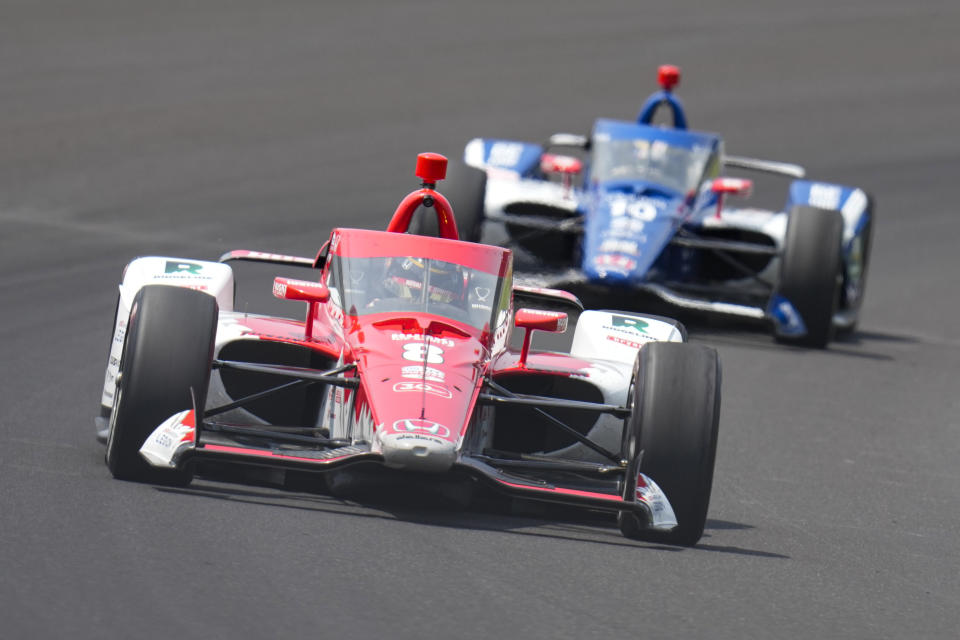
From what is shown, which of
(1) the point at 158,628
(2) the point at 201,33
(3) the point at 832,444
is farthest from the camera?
(2) the point at 201,33

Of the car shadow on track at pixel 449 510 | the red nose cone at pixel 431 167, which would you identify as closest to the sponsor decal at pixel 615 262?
the red nose cone at pixel 431 167

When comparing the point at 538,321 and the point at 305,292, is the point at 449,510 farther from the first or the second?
the point at 305,292

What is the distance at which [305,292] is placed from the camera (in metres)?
→ 8.88

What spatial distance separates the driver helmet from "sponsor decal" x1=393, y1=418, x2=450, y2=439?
3.95ft

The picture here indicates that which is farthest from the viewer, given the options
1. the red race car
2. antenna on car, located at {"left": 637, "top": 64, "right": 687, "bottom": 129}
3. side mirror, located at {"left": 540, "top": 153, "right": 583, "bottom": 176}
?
antenna on car, located at {"left": 637, "top": 64, "right": 687, "bottom": 129}

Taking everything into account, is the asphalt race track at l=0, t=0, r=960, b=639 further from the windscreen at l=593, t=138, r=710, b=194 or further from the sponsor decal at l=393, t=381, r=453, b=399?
the windscreen at l=593, t=138, r=710, b=194

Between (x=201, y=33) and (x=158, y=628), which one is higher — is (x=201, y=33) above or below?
above

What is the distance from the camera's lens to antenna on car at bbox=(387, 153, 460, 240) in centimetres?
977

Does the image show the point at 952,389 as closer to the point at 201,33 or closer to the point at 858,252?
the point at 858,252

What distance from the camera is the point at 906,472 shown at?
36.1 feet

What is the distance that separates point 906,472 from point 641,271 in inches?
157

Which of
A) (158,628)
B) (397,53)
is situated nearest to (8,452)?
(158,628)

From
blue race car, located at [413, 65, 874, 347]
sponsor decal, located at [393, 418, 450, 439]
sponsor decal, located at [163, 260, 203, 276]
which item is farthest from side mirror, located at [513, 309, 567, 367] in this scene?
blue race car, located at [413, 65, 874, 347]

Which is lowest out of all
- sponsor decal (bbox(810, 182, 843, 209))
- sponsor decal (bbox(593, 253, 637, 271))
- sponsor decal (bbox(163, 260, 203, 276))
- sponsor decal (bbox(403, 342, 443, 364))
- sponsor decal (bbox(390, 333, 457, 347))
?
sponsor decal (bbox(593, 253, 637, 271))
